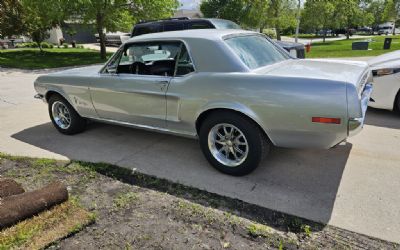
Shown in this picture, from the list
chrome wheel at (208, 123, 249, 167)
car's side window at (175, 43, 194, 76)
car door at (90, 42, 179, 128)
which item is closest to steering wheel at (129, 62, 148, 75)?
car door at (90, 42, 179, 128)

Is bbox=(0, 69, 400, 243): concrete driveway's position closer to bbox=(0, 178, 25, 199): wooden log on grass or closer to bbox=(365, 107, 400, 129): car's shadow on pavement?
bbox=(365, 107, 400, 129): car's shadow on pavement

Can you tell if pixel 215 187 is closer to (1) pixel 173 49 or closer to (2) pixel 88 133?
(1) pixel 173 49

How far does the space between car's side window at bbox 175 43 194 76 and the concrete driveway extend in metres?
1.17

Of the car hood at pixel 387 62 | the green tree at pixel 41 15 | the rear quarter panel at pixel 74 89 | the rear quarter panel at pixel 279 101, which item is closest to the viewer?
the rear quarter panel at pixel 279 101

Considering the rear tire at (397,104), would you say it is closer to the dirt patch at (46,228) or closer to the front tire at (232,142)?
the front tire at (232,142)

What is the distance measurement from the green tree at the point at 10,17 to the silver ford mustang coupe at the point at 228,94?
18465mm

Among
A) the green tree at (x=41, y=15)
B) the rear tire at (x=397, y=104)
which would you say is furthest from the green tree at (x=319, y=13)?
the rear tire at (x=397, y=104)

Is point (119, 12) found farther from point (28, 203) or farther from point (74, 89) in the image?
point (28, 203)

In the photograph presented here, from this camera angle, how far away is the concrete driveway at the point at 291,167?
309 centimetres

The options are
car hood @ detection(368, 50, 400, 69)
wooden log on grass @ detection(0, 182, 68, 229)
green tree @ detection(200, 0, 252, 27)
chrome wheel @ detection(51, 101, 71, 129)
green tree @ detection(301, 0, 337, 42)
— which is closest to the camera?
wooden log on grass @ detection(0, 182, 68, 229)

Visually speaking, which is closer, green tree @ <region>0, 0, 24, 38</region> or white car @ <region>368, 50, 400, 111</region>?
white car @ <region>368, 50, 400, 111</region>

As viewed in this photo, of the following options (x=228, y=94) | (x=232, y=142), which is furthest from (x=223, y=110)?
(x=232, y=142)

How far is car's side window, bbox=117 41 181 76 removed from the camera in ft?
13.5

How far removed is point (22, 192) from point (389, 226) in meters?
3.53
